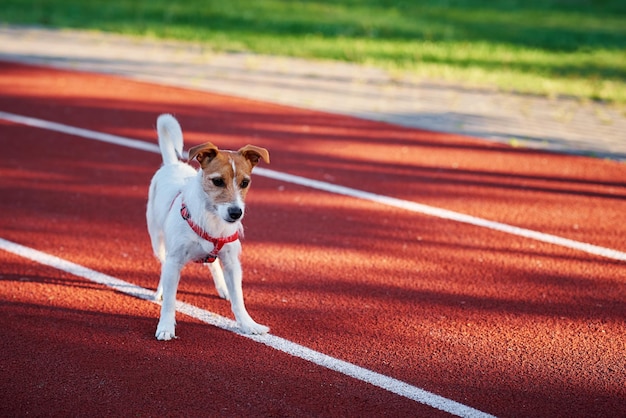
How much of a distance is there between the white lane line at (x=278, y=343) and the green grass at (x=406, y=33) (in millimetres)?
10886

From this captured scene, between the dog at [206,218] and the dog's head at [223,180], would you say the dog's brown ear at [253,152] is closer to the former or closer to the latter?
the dog at [206,218]

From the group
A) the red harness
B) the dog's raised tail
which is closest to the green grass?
the dog's raised tail

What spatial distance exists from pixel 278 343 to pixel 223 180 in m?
1.21

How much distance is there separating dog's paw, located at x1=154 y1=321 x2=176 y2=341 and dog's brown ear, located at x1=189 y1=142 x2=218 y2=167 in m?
1.12

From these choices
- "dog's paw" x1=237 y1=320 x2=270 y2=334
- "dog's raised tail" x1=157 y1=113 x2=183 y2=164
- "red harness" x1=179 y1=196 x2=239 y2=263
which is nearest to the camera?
"red harness" x1=179 y1=196 x2=239 y2=263

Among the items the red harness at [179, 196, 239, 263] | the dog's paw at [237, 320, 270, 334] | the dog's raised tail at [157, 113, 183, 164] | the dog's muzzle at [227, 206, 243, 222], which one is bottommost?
the dog's paw at [237, 320, 270, 334]

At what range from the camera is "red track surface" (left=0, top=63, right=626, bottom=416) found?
16.2 feet

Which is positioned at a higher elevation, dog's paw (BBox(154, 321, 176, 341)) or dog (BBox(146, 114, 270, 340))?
dog (BBox(146, 114, 270, 340))

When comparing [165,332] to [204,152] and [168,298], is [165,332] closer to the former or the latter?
[168,298]

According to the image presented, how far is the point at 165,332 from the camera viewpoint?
5.45 meters

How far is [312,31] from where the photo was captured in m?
21.8

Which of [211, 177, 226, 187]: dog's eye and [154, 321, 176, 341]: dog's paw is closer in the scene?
[211, 177, 226, 187]: dog's eye

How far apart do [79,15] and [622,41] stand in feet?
50.5

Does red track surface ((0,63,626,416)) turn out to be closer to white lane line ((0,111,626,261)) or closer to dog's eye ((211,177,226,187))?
white lane line ((0,111,626,261))
